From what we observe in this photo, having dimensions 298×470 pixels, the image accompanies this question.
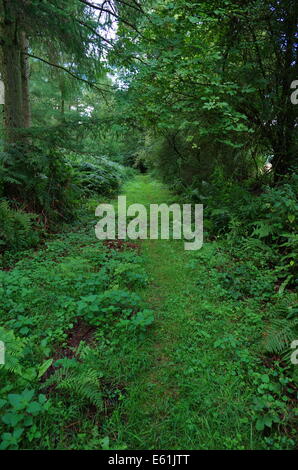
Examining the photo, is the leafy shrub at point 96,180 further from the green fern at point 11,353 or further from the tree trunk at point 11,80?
the green fern at point 11,353

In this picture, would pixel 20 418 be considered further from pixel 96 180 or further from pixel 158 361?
Result: pixel 96 180

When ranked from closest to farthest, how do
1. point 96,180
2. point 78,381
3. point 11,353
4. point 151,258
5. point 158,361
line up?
point 78,381
point 11,353
point 158,361
point 151,258
point 96,180

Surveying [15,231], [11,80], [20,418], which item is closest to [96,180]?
[11,80]

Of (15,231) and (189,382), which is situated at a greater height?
(15,231)

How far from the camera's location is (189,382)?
2.20 meters

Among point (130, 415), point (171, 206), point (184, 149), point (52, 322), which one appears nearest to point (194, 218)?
point (171, 206)

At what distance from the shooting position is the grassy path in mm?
1782

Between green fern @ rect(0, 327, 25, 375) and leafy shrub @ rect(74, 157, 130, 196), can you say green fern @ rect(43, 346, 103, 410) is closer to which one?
green fern @ rect(0, 327, 25, 375)

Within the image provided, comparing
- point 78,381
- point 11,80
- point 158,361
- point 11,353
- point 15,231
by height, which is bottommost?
point 158,361

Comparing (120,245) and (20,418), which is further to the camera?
(120,245)

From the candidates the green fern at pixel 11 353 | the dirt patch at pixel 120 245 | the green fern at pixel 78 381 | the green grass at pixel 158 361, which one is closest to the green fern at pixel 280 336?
the green grass at pixel 158 361

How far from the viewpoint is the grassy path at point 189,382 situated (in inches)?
70.2

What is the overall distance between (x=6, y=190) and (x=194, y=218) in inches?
200
